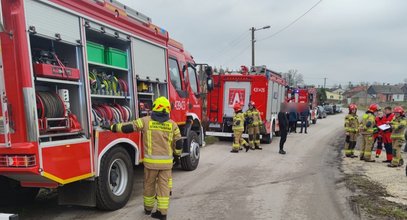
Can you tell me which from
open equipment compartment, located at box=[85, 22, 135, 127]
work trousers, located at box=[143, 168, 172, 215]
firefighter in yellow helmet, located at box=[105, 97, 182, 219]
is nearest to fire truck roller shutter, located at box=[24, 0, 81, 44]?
open equipment compartment, located at box=[85, 22, 135, 127]

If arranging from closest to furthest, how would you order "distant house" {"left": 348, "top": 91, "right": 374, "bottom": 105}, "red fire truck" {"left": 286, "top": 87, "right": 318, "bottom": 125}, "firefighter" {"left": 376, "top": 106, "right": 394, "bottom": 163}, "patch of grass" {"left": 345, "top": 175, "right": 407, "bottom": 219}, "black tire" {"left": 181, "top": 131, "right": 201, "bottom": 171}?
"patch of grass" {"left": 345, "top": 175, "right": 407, "bottom": 219}, "black tire" {"left": 181, "top": 131, "right": 201, "bottom": 171}, "firefighter" {"left": 376, "top": 106, "right": 394, "bottom": 163}, "red fire truck" {"left": 286, "top": 87, "right": 318, "bottom": 125}, "distant house" {"left": 348, "top": 91, "right": 374, "bottom": 105}

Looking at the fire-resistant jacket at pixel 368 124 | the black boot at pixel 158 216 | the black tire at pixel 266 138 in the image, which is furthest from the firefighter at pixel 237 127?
the black boot at pixel 158 216

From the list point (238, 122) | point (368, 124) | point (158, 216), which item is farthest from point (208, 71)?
point (368, 124)

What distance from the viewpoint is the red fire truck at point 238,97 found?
1474cm

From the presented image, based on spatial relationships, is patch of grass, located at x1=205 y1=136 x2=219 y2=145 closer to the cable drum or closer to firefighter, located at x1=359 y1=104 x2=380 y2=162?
firefighter, located at x1=359 y1=104 x2=380 y2=162

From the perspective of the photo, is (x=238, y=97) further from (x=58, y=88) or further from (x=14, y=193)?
(x=58, y=88)

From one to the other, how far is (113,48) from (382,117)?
8424 millimetres

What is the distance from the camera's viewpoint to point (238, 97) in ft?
49.3

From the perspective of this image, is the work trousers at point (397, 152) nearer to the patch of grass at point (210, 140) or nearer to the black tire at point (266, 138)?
the black tire at point (266, 138)

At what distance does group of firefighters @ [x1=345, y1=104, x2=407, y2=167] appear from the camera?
33.2 feet

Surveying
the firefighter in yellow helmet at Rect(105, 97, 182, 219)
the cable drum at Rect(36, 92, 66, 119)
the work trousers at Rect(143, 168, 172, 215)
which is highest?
the cable drum at Rect(36, 92, 66, 119)

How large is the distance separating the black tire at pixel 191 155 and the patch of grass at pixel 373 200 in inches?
135

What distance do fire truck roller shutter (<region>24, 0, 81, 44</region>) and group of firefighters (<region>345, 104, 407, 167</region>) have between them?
8.70 m

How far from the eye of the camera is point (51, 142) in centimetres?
429
